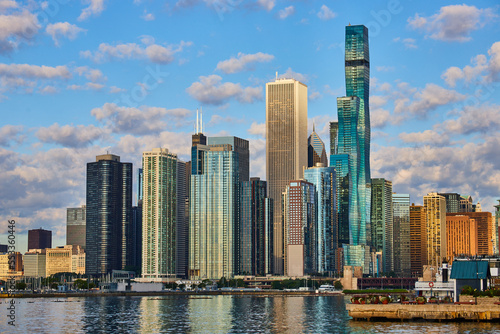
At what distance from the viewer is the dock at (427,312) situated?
12738cm

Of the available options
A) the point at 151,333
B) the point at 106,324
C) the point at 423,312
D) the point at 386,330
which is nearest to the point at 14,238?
the point at 151,333

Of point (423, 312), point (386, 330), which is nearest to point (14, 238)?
point (386, 330)

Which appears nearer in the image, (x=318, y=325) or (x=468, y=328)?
(x=468, y=328)

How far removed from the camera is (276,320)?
550 feet

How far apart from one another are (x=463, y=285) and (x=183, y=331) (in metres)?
56.2

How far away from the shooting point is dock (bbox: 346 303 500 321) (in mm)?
127375

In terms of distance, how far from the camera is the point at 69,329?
14075 centimetres

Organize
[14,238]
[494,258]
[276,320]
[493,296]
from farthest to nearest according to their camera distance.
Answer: [494,258]
[276,320]
[493,296]
[14,238]

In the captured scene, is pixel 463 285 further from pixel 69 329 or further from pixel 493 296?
pixel 69 329

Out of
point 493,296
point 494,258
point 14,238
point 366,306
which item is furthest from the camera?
point 494,258

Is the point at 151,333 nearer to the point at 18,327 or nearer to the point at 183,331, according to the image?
the point at 183,331

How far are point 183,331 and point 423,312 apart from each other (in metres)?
42.3

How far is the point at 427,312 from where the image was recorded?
132 meters

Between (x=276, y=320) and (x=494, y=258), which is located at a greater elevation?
(x=494, y=258)
